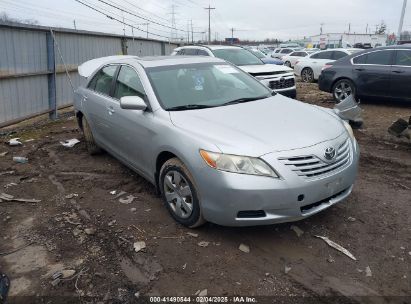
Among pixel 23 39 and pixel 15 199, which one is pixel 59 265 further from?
pixel 23 39

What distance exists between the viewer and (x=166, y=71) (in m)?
4.59

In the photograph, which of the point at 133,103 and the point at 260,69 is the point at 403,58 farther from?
the point at 133,103

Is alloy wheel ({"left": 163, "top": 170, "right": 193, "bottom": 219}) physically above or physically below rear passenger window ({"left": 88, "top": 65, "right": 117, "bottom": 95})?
below

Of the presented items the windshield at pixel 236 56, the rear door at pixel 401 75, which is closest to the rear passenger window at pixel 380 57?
the rear door at pixel 401 75

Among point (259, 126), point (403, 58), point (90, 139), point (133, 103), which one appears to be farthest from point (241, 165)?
point (403, 58)

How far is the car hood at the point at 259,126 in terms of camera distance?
3.33m

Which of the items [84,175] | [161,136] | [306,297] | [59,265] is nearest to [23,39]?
[84,175]

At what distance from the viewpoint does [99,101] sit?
17.7 feet

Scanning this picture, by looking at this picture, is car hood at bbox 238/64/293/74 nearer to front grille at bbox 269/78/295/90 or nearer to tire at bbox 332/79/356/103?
front grille at bbox 269/78/295/90

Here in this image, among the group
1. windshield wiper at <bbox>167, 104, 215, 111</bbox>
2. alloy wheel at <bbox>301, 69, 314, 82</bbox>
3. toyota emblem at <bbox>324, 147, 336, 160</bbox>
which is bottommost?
toyota emblem at <bbox>324, 147, 336, 160</bbox>

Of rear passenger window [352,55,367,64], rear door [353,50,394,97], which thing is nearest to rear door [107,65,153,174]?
rear door [353,50,394,97]

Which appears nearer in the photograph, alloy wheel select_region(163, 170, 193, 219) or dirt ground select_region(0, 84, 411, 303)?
dirt ground select_region(0, 84, 411, 303)

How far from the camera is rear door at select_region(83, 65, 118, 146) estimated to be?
5.26 m

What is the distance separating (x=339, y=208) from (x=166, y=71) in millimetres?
2536
